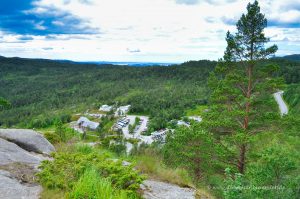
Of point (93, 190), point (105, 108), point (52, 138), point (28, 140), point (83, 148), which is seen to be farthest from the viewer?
point (105, 108)

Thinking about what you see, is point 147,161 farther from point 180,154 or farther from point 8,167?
point 180,154

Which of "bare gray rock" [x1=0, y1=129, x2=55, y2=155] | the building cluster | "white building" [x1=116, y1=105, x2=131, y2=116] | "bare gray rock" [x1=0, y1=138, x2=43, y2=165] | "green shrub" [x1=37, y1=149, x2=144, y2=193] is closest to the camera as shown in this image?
"green shrub" [x1=37, y1=149, x2=144, y2=193]

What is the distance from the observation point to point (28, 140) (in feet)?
34.2

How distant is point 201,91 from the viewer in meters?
160

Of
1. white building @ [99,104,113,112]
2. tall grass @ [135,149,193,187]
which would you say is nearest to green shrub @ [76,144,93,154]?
tall grass @ [135,149,193,187]

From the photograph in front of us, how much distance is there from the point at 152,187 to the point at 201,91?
155 m

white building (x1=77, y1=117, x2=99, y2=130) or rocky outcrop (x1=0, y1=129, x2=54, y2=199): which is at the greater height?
rocky outcrop (x1=0, y1=129, x2=54, y2=199)

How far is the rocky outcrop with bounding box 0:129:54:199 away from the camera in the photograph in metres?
5.93

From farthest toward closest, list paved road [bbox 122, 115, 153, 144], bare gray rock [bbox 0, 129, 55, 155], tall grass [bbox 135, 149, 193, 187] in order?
paved road [bbox 122, 115, 153, 144]
bare gray rock [bbox 0, 129, 55, 155]
tall grass [bbox 135, 149, 193, 187]

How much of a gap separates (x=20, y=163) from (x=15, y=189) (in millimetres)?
1948

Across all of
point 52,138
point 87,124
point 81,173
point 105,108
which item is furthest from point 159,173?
point 105,108

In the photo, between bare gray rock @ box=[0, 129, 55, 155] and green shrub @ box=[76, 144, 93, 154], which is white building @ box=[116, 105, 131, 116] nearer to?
bare gray rock @ box=[0, 129, 55, 155]

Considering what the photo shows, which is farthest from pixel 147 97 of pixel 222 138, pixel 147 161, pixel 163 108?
pixel 147 161

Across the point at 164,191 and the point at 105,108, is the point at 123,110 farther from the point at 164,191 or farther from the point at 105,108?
the point at 164,191
